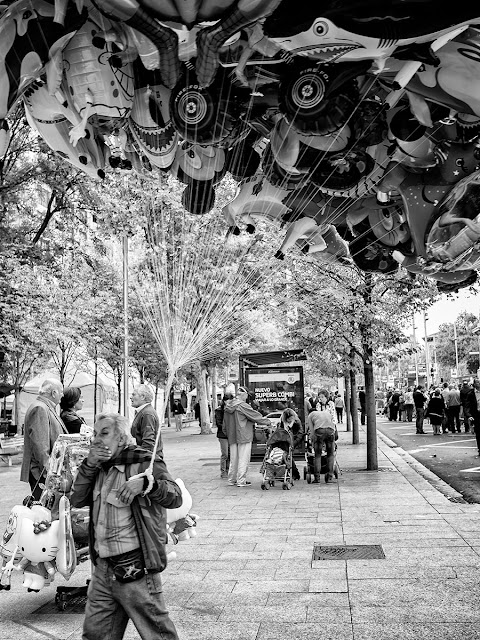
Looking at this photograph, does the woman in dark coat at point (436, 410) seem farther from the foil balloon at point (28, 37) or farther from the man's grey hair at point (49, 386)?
the foil balloon at point (28, 37)

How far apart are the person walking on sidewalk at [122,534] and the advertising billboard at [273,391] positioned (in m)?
12.1

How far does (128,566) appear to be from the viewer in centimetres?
396

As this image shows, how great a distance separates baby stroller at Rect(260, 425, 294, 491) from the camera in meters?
13.0

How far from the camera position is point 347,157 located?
4.65 m

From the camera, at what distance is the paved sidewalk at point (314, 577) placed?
5.27 meters

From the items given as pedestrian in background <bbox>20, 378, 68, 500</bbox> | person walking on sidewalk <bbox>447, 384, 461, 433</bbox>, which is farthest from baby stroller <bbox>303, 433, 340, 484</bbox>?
person walking on sidewalk <bbox>447, 384, 461, 433</bbox>

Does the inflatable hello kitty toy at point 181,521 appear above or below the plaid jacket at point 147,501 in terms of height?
below

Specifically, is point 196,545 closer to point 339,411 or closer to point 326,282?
point 326,282

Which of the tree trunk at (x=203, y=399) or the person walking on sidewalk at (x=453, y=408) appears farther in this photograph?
the tree trunk at (x=203, y=399)

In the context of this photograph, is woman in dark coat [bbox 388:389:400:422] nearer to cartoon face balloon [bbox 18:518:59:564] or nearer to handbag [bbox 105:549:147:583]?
cartoon face balloon [bbox 18:518:59:564]

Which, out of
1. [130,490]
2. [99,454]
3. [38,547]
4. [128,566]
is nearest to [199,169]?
[99,454]

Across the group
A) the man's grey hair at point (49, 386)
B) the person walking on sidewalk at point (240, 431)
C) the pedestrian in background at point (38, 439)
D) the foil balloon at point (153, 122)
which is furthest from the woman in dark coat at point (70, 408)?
the person walking on sidewalk at point (240, 431)

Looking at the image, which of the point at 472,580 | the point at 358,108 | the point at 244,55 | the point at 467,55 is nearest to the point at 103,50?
the point at 244,55

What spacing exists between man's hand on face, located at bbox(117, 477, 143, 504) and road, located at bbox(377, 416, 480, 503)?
28.3 feet
